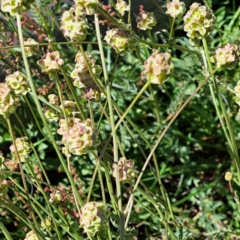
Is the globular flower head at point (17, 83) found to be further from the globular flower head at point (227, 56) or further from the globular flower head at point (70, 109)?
the globular flower head at point (227, 56)

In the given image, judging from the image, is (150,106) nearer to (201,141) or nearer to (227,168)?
(201,141)

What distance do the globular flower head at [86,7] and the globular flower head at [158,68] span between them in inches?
4.4

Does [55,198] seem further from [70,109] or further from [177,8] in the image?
[177,8]

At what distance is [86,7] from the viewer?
25.9 inches

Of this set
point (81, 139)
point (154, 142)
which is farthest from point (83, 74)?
point (154, 142)

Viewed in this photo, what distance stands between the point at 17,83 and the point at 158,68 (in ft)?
0.83

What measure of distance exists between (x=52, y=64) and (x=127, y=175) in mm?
190

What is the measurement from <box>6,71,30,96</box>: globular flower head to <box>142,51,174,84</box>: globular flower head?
0.24 meters

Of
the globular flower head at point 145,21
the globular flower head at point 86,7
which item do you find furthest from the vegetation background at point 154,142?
the globular flower head at point 86,7

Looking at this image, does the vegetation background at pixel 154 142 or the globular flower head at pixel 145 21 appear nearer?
the globular flower head at pixel 145 21

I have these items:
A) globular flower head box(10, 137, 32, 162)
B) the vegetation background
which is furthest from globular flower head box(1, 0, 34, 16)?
the vegetation background

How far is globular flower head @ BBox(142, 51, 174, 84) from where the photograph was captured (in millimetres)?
602

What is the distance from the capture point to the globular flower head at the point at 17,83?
759 millimetres

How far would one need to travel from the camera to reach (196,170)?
4.71ft
